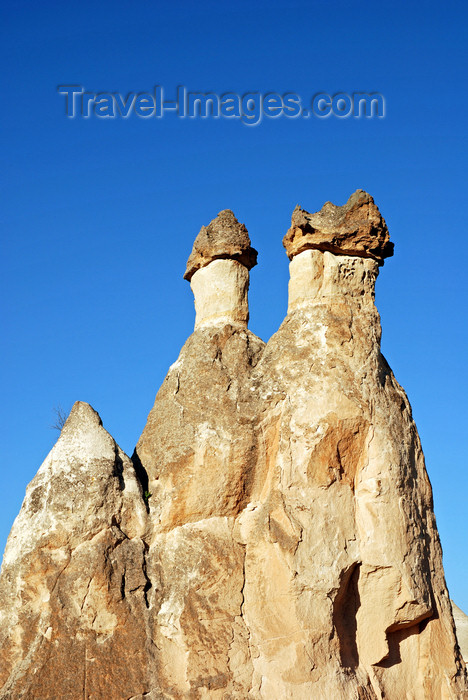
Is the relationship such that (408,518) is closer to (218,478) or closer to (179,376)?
(218,478)

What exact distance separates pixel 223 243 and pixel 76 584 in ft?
17.1

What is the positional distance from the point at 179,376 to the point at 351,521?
3.03 metres

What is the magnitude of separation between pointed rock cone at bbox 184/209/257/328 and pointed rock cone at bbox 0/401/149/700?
9.02 ft

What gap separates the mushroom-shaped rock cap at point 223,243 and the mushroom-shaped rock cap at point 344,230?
0.74m

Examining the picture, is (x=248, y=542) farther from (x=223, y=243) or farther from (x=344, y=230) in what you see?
(x=344, y=230)

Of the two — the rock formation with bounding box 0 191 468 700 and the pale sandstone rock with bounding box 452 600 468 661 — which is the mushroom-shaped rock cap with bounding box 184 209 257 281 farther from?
the pale sandstone rock with bounding box 452 600 468 661

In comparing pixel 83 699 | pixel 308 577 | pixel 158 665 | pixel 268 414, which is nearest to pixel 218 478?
pixel 268 414

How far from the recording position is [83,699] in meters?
8.82

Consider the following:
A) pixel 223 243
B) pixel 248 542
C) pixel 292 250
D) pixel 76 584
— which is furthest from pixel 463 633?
pixel 76 584

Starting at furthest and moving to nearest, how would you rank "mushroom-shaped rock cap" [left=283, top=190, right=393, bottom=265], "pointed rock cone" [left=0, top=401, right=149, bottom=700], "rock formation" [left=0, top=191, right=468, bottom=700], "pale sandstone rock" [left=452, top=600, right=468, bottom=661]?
1. "pale sandstone rock" [left=452, top=600, right=468, bottom=661]
2. "mushroom-shaped rock cap" [left=283, top=190, right=393, bottom=265]
3. "rock formation" [left=0, top=191, right=468, bottom=700]
4. "pointed rock cone" [left=0, top=401, right=149, bottom=700]

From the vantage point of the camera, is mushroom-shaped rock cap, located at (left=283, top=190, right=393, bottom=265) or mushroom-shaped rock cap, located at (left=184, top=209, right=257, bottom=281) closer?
mushroom-shaped rock cap, located at (left=283, top=190, right=393, bottom=265)

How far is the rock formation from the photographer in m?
9.16

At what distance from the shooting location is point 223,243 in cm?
1187

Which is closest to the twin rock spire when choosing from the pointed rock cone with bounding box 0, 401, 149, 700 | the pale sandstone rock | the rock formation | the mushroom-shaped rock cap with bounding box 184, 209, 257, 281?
the mushroom-shaped rock cap with bounding box 184, 209, 257, 281
